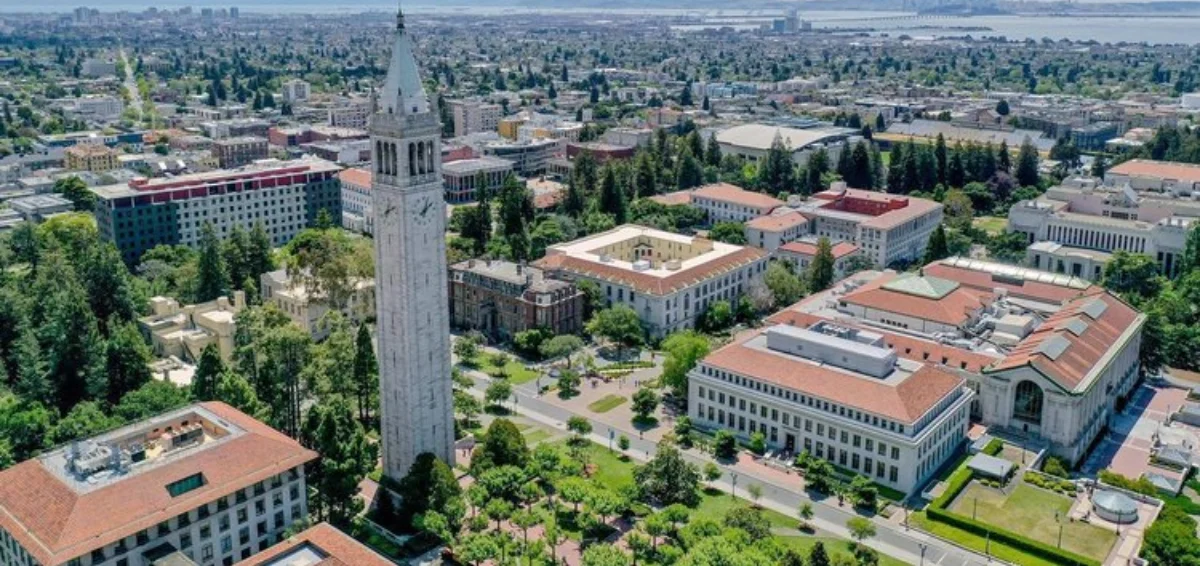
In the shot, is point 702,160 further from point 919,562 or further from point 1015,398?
point 919,562

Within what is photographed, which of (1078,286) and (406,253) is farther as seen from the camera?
(1078,286)

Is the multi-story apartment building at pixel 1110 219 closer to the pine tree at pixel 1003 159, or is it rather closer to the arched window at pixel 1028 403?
the pine tree at pixel 1003 159

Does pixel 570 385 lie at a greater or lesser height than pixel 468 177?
lesser

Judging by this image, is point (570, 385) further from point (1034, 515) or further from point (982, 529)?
point (1034, 515)

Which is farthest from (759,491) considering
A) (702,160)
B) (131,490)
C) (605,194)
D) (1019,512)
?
(702,160)

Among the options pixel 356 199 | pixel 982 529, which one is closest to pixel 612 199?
pixel 356 199

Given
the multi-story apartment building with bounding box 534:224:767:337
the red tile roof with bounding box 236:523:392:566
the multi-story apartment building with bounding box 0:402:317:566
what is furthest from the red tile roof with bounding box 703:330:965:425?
the red tile roof with bounding box 236:523:392:566
